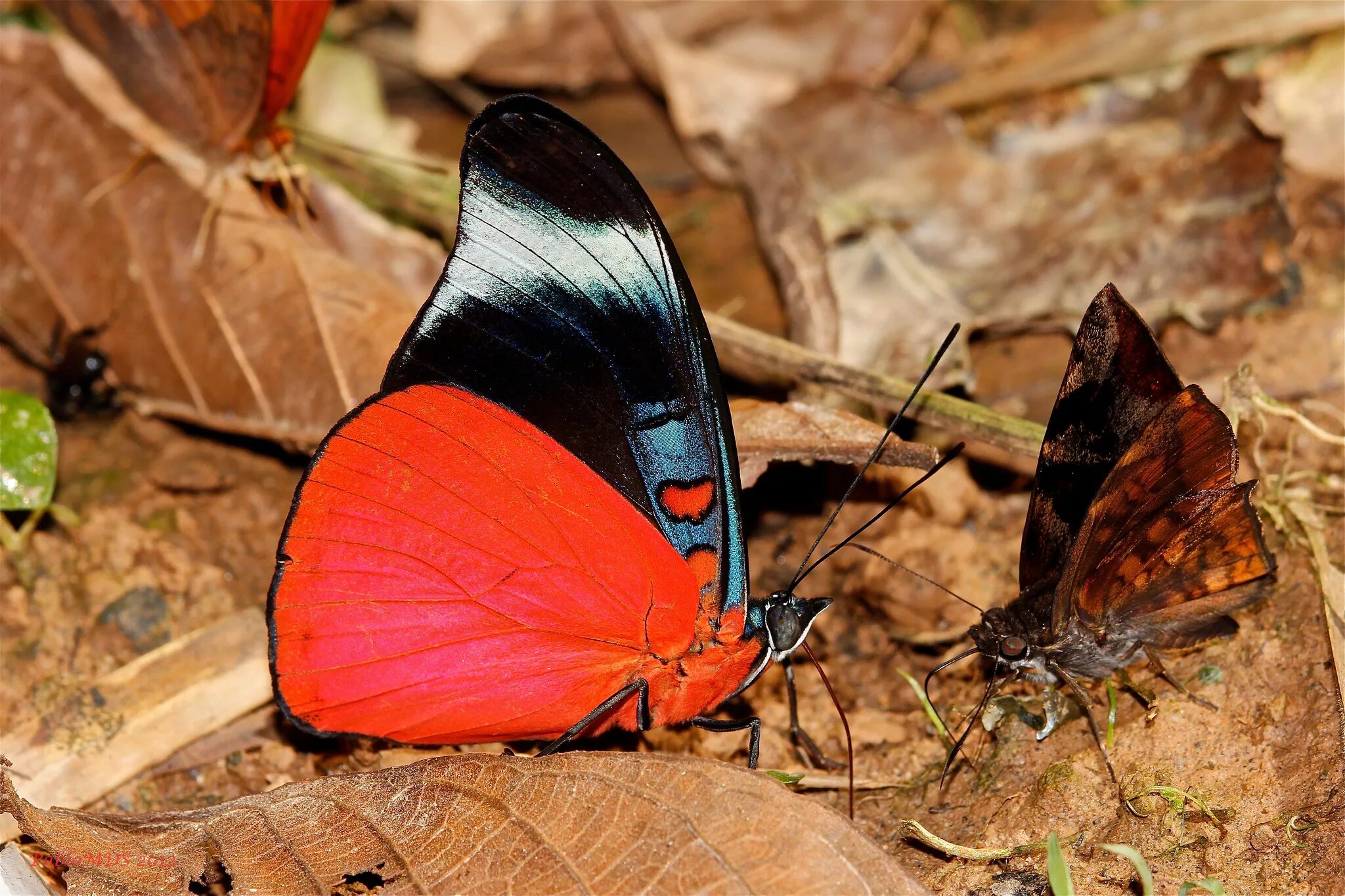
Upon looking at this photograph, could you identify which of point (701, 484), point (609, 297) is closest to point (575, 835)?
point (701, 484)

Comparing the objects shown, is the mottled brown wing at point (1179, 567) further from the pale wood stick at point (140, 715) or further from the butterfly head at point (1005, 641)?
the pale wood stick at point (140, 715)

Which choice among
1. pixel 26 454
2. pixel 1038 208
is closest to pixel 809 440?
pixel 1038 208

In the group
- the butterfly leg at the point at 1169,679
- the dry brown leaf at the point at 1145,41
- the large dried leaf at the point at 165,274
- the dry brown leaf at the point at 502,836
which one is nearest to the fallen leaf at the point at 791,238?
the dry brown leaf at the point at 1145,41

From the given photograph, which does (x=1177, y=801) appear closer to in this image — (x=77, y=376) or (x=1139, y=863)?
(x=1139, y=863)

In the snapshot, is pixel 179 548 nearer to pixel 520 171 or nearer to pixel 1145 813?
pixel 520 171

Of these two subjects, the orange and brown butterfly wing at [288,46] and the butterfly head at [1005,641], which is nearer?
the butterfly head at [1005,641]

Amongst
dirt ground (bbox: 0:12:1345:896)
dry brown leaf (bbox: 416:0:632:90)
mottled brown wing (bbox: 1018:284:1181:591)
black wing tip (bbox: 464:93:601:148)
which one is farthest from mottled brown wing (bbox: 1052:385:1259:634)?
dry brown leaf (bbox: 416:0:632:90)

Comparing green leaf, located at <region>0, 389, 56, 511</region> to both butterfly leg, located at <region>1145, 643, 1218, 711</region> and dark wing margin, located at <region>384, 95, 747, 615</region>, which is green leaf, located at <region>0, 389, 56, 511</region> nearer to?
dark wing margin, located at <region>384, 95, 747, 615</region>
